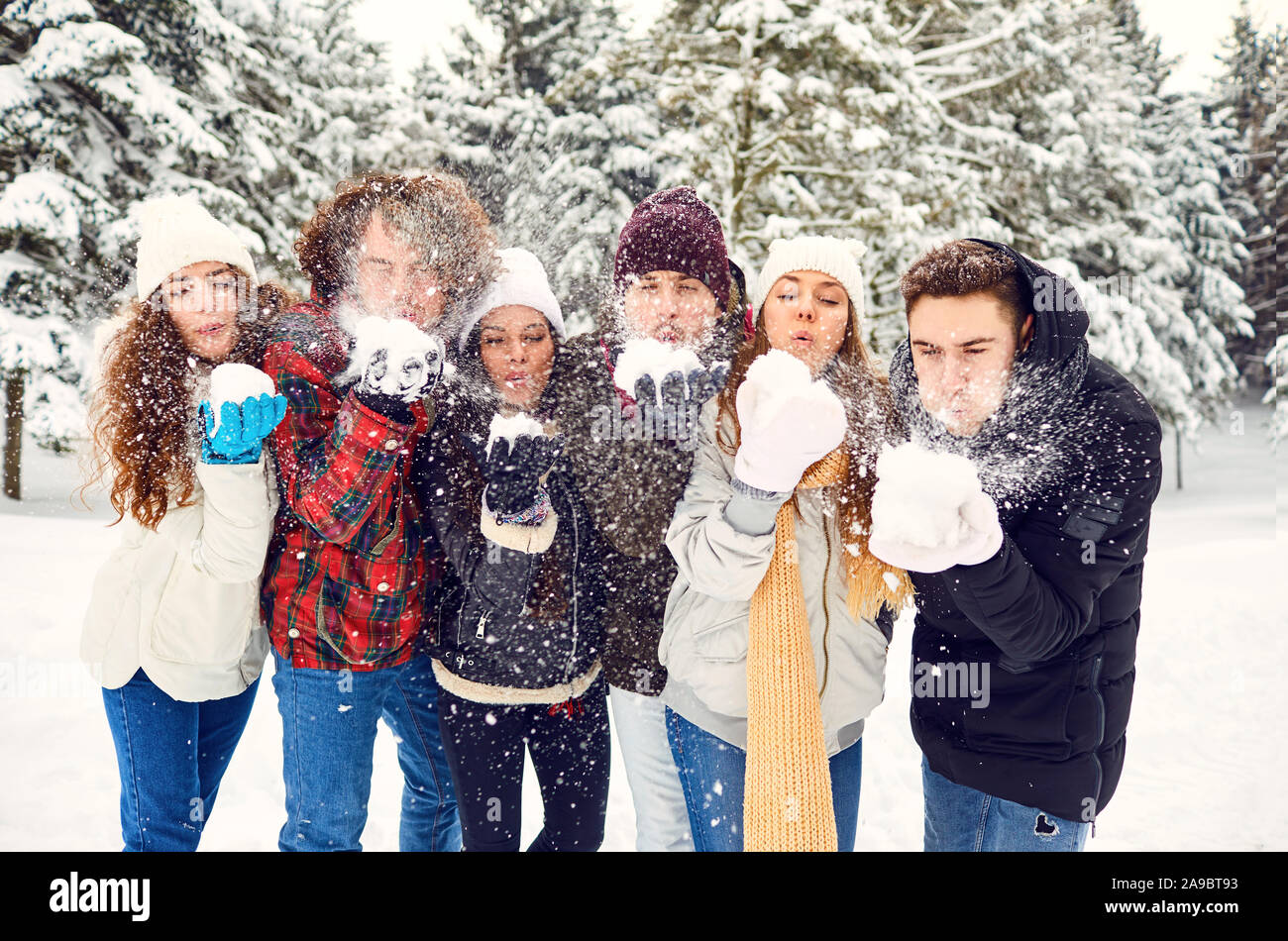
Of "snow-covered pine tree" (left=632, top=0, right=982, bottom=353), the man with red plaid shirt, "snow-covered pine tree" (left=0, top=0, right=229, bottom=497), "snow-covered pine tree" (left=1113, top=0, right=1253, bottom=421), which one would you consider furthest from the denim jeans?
"snow-covered pine tree" (left=1113, top=0, right=1253, bottom=421)

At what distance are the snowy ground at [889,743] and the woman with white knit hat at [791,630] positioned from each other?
1722 mm

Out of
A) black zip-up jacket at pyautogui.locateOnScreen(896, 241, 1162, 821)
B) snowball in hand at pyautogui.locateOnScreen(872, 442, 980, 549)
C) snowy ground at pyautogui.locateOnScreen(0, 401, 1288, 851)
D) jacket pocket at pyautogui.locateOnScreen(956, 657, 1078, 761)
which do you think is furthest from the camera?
snowy ground at pyautogui.locateOnScreen(0, 401, 1288, 851)

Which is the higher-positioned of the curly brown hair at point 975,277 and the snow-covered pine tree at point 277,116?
the snow-covered pine tree at point 277,116

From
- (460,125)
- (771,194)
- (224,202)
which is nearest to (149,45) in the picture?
(224,202)

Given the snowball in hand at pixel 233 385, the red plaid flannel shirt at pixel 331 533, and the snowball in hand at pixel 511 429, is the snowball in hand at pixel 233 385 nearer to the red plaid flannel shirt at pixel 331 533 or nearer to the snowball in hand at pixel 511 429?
the red plaid flannel shirt at pixel 331 533

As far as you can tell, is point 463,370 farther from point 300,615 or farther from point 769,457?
point 769,457

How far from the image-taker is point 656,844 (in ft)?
7.90

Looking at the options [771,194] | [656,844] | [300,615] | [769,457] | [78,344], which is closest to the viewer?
[769,457]

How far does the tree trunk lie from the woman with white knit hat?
38.4 ft

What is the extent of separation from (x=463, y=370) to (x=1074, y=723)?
6.49 ft

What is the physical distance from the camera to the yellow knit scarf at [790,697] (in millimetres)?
2070

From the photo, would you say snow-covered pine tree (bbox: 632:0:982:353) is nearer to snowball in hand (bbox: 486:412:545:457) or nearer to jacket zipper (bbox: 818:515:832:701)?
jacket zipper (bbox: 818:515:832:701)

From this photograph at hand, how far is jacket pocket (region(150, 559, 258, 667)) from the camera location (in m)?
2.28

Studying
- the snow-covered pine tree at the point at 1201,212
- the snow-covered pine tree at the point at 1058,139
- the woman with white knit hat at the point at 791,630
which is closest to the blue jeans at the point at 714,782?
the woman with white knit hat at the point at 791,630
